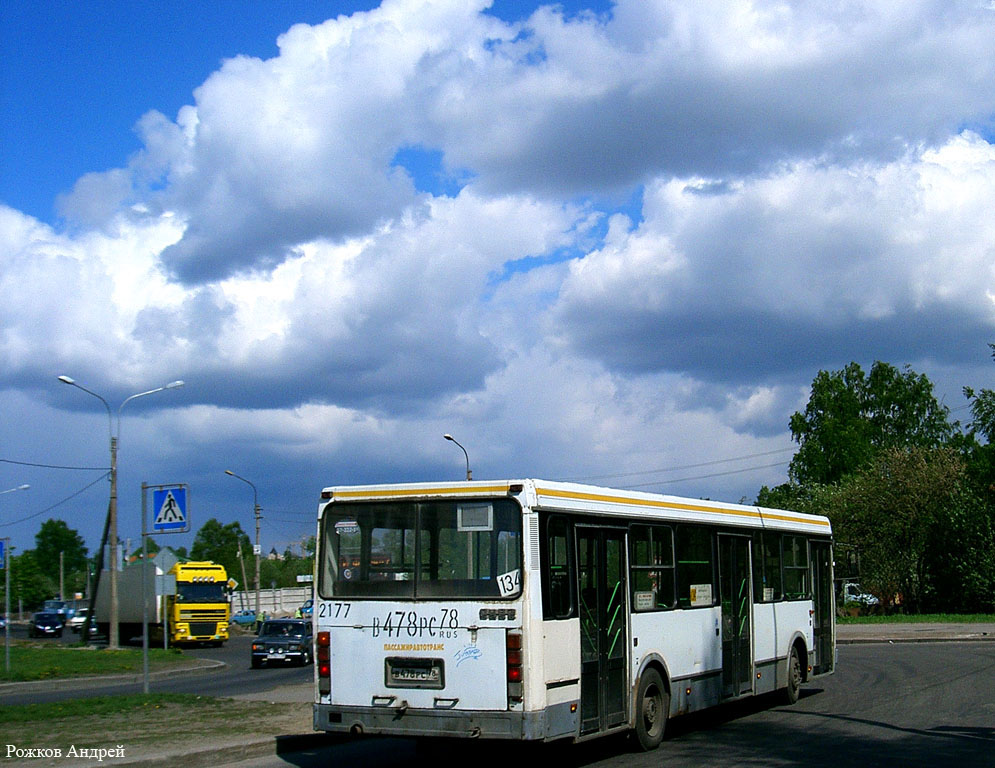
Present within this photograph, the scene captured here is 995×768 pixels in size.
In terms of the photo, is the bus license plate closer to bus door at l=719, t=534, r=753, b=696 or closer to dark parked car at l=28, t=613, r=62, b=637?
bus door at l=719, t=534, r=753, b=696

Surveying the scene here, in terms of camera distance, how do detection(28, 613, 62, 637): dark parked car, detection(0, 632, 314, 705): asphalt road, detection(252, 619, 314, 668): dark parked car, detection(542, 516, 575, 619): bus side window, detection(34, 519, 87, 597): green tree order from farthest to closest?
1. detection(34, 519, 87, 597): green tree
2. detection(28, 613, 62, 637): dark parked car
3. detection(252, 619, 314, 668): dark parked car
4. detection(0, 632, 314, 705): asphalt road
5. detection(542, 516, 575, 619): bus side window

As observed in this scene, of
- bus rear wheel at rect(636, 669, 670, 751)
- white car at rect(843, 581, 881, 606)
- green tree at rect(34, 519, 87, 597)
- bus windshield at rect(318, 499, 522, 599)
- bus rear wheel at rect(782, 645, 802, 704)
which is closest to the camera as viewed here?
bus windshield at rect(318, 499, 522, 599)

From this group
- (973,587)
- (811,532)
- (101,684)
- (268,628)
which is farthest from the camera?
(973,587)

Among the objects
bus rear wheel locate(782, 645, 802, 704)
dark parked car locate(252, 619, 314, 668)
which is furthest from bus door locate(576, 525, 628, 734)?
dark parked car locate(252, 619, 314, 668)

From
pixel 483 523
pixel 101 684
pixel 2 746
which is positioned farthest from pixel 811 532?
pixel 101 684

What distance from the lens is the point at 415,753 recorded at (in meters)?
12.9

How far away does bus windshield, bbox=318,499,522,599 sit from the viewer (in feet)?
33.9

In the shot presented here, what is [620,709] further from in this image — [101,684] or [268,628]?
[268,628]

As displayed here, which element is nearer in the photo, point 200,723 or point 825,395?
point 200,723

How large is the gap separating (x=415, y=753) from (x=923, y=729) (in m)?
6.17

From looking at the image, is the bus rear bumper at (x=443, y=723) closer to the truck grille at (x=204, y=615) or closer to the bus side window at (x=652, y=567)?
the bus side window at (x=652, y=567)

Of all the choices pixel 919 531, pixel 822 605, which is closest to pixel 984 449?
pixel 919 531

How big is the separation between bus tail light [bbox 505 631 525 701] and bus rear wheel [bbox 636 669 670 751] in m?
2.48

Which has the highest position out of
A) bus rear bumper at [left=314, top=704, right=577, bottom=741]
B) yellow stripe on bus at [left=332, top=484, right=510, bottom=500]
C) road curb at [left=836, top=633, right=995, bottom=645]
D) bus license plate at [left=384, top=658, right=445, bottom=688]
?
yellow stripe on bus at [left=332, top=484, right=510, bottom=500]
